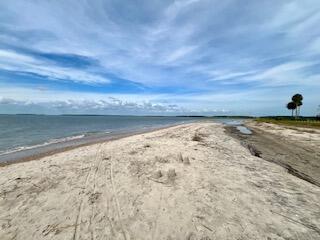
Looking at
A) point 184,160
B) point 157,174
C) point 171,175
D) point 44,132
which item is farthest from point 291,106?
point 157,174

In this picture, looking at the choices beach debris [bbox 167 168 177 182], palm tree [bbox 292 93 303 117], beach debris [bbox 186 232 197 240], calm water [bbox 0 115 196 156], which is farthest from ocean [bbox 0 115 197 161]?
palm tree [bbox 292 93 303 117]

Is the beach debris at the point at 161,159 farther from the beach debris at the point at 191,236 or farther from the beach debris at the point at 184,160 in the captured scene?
the beach debris at the point at 191,236

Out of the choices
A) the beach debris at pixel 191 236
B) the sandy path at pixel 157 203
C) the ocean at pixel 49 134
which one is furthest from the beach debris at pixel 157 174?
the ocean at pixel 49 134

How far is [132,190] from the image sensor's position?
723 centimetres

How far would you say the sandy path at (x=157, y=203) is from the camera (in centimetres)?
491

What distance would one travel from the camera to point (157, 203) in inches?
246

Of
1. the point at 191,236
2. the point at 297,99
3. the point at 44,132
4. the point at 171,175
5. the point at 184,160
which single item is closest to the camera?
the point at 191,236

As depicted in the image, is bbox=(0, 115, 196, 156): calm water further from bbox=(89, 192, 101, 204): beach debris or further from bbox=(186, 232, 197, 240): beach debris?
bbox=(186, 232, 197, 240): beach debris

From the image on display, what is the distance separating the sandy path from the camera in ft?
16.1

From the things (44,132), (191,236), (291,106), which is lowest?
(44,132)

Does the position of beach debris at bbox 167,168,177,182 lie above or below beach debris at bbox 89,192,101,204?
above

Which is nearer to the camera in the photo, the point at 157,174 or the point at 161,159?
the point at 157,174

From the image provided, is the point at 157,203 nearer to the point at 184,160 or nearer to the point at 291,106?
the point at 184,160

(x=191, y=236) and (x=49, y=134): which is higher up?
(x=191, y=236)
